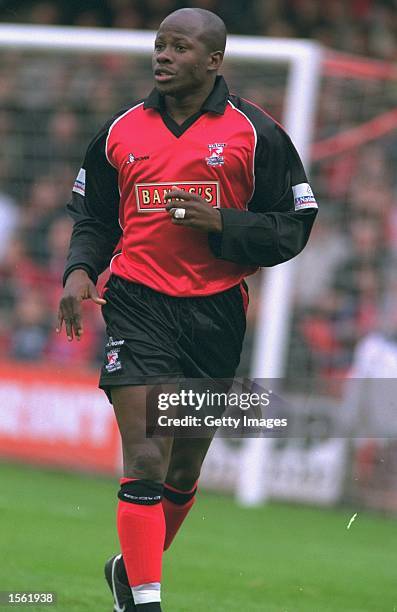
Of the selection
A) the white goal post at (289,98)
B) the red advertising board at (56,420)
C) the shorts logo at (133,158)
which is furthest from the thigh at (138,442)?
the red advertising board at (56,420)

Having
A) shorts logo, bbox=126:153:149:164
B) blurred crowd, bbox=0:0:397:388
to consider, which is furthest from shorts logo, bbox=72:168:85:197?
blurred crowd, bbox=0:0:397:388

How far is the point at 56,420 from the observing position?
522 inches

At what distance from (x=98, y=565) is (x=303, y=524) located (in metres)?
3.22

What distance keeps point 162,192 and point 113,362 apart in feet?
2.24

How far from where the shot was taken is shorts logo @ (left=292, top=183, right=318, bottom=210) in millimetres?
5625

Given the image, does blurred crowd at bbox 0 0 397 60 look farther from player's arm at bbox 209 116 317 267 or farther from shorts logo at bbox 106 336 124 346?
shorts logo at bbox 106 336 124 346

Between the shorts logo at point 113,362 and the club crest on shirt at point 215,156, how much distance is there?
0.81 metres

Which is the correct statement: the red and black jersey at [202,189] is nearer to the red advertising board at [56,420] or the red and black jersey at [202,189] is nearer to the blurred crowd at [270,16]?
the red advertising board at [56,420]

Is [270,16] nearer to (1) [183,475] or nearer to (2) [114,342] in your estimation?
(1) [183,475]

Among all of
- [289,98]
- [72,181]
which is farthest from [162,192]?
[72,181]

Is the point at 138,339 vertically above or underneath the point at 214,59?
underneath

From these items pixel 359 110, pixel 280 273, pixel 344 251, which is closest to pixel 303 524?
pixel 280 273

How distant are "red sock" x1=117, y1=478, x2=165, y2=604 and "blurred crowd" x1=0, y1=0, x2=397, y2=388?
6.53 meters

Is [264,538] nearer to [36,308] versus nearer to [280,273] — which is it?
[280,273]
